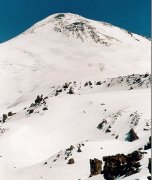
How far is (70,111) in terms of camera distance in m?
58.9

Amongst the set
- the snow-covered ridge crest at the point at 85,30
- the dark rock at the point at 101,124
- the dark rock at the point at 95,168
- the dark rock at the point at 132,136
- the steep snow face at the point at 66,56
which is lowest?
the dark rock at the point at 95,168

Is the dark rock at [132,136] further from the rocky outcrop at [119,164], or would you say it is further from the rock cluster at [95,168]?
the rocky outcrop at [119,164]

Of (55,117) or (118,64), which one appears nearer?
(55,117)

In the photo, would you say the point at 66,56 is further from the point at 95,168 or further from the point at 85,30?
the point at 95,168

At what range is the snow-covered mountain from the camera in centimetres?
3959

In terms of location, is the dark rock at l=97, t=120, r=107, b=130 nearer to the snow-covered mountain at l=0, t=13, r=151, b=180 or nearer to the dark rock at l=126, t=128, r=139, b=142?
the snow-covered mountain at l=0, t=13, r=151, b=180

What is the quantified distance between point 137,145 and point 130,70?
6575 centimetres

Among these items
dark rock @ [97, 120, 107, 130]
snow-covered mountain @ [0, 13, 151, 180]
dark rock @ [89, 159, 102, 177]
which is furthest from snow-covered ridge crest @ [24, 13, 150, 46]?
dark rock @ [89, 159, 102, 177]

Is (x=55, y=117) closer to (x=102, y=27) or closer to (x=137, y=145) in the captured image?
(x=137, y=145)

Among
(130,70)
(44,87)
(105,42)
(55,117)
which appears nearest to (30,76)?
(44,87)

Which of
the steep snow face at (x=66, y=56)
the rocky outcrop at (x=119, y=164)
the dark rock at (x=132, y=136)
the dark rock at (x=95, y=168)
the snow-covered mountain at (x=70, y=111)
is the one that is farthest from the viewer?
the steep snow face at (x=66, y=56)

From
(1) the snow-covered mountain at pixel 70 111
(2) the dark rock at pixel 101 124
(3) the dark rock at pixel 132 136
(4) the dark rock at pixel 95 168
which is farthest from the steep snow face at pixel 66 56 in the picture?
(4) the dark rock at pixel 95 168

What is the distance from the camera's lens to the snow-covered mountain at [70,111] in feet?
130

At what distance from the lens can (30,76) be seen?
10819 cm
